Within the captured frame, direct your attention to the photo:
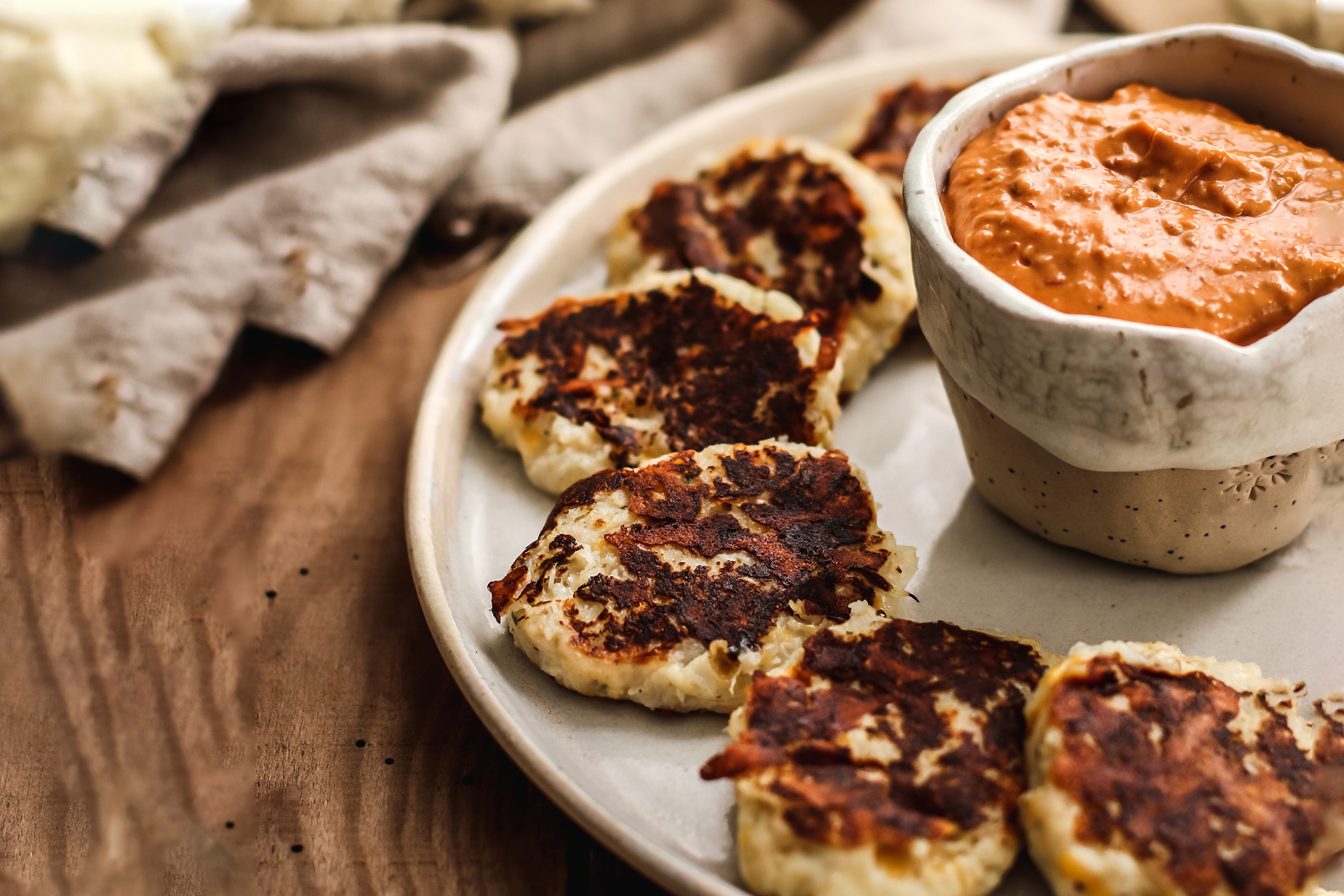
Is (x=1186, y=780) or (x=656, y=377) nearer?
(x=1186, y=780)

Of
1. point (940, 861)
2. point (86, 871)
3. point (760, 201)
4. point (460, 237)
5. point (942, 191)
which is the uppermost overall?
point (942, 191)

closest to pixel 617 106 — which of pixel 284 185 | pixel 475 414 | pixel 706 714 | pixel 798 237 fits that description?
pixel 284 185

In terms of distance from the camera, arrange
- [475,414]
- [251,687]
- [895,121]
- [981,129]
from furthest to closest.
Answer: [895,121] → [475,414] → [251,687] → [981,129]

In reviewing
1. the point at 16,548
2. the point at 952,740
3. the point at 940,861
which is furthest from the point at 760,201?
the point at 16,548

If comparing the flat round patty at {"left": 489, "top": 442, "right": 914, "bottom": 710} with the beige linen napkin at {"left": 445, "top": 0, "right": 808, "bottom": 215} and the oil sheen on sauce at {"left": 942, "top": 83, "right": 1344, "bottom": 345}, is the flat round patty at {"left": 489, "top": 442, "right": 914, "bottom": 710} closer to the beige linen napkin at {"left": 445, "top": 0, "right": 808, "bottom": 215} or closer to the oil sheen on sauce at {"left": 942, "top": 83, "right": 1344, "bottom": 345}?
the oil sheen on sauce at {"left": 942, "top": 83, "right": 1344, "bottom": 345}

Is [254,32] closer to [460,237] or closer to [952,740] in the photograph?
[460,237]

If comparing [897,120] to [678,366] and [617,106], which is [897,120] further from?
[678,366]
